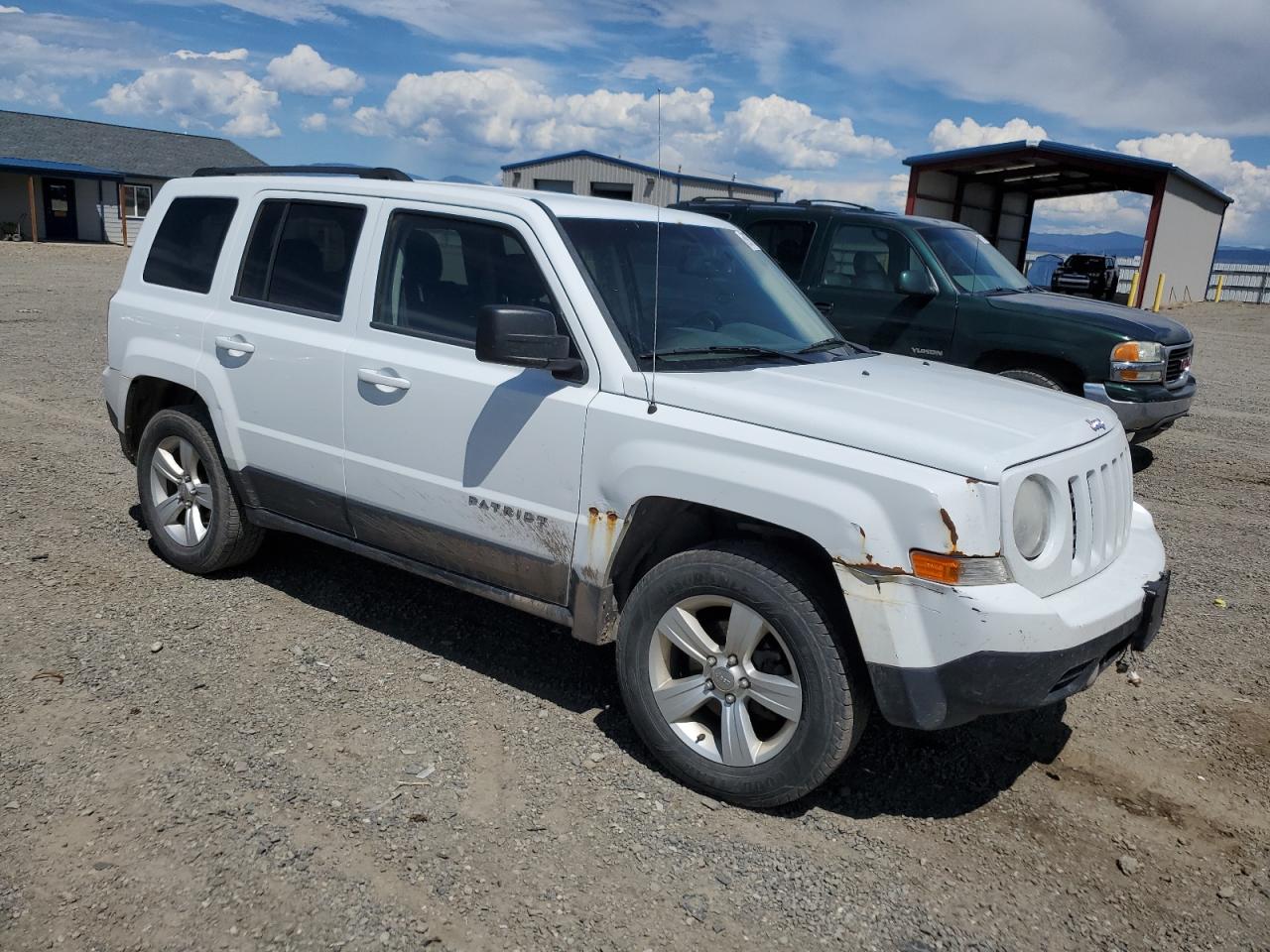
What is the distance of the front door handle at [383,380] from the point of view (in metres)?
4.22

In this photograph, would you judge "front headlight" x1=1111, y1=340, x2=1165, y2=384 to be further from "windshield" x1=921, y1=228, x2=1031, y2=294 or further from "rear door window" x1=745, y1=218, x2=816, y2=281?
"rear door window" x1=745, y1=218, x2=816, y2=281

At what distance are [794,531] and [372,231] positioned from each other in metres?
2.30

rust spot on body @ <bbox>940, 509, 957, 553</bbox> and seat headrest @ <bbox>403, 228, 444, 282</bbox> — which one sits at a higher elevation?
seat headrest @ <bbox>403, 228, 444, 282</bbox>

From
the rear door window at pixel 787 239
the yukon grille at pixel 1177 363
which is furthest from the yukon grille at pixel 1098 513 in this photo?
the rear door window at pixel 787 239

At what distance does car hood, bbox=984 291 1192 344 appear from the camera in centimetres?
816

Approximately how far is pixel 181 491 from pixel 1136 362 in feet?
22.2

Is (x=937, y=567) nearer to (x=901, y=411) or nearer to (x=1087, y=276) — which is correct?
(x=901, y=411)

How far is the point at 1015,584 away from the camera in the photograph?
3.15 meters

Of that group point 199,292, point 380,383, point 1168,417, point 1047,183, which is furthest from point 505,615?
point 1047,183

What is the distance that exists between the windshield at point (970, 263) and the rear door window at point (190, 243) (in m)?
5.83

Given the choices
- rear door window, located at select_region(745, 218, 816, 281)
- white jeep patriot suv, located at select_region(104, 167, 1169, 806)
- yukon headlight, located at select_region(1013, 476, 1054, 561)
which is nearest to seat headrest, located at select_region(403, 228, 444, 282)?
white jeep patriot suv, located at select_region(104, 167, 1169, 806)

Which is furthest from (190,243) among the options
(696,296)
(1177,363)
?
(1177,363)

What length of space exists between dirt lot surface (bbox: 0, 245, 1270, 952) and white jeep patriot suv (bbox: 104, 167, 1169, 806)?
39 cm

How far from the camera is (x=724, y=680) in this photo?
11.6 ft
